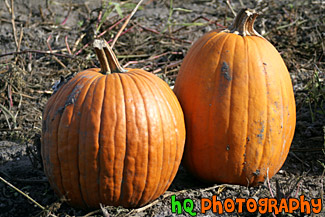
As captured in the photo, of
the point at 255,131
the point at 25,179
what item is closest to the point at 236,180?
the point at 255,131

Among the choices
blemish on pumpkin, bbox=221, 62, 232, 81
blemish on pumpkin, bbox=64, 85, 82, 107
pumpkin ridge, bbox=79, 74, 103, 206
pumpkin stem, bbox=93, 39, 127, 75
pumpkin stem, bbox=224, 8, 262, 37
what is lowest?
pumpkin ridge, bbox=79, 74, 103, 206

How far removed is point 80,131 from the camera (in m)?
2.50

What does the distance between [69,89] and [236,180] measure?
4.25ft

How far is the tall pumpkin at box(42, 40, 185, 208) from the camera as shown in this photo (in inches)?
98.7

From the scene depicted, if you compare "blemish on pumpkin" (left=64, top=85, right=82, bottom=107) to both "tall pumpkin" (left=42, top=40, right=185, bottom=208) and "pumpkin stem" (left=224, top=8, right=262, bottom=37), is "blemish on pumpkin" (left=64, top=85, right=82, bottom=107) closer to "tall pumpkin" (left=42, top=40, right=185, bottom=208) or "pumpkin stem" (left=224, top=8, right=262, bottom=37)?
"tall pumpkin" (left=42, top=40, right=185, bottom=208)

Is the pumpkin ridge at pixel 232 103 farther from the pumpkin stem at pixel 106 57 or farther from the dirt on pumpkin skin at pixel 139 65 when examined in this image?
the pumpkin stem at pixel 106 57

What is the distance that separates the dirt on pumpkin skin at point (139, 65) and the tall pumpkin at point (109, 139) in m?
0.16

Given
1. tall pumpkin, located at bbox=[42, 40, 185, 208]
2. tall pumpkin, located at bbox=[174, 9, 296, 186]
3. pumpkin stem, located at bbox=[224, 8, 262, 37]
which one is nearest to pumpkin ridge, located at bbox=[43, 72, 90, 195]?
tall pumpkin, located at bbox=[42, 40, 185, 208]

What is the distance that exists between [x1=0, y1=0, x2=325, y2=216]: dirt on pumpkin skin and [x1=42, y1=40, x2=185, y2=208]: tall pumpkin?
0.16m

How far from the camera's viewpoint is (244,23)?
2934 mm

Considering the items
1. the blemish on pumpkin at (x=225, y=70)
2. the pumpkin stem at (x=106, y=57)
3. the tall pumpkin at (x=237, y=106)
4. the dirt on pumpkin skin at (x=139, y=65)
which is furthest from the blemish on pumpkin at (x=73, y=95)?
the blemish on pumpkin at (x=225, y=70)

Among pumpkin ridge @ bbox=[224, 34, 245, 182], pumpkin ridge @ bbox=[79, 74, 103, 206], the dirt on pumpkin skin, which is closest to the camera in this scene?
pumpkin ridge @ bbox=[79, 74, 103, 206]

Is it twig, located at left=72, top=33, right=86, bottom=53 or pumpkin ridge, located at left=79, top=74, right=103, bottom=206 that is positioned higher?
twig, located at left=72, top=33, right=86, bottom=53

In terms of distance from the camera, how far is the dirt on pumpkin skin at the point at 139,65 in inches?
116
